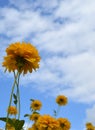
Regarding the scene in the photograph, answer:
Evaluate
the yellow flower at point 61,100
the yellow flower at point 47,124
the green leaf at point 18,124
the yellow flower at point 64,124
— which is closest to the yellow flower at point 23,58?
the green leaf at point 18,124

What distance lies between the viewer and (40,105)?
10.5 metres

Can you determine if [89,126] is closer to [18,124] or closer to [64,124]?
[64,124]

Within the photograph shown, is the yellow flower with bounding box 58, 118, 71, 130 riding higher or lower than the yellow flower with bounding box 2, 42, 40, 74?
higher

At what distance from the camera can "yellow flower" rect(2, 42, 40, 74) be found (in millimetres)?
3162

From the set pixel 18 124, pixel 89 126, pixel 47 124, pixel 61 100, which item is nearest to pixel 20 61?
pixel 18 124

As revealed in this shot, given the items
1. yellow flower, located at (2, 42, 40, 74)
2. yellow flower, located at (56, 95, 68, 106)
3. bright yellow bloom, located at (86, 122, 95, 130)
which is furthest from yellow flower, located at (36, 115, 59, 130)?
yellow flower, located at (56, 95, 68, 106)

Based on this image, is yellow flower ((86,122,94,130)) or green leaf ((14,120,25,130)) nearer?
green leaf ((14,120,25,130))

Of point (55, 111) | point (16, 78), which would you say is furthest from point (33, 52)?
point (55, 111)

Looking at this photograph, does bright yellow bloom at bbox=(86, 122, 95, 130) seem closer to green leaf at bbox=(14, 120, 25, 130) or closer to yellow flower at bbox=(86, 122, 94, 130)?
yellow flower at bbox=(86, 122, 94, 130)

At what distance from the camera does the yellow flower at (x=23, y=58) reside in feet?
10.4

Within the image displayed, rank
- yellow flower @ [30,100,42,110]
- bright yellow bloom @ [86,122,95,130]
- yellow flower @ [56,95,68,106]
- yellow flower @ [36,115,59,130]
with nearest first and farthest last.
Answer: yellow flower @ [36,115,59,130]
bright yellow bloom @ [86,122,95,130]
yellow flower @ [30,100,42,110]
yellow flower @ [56,95,68,106]

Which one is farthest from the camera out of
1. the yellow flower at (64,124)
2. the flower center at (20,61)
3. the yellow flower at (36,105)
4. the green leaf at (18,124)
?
the yellow flower at (36,105)

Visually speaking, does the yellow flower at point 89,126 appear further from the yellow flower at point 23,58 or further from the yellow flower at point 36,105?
the yellow flower at point 23,58

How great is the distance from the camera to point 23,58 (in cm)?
319
